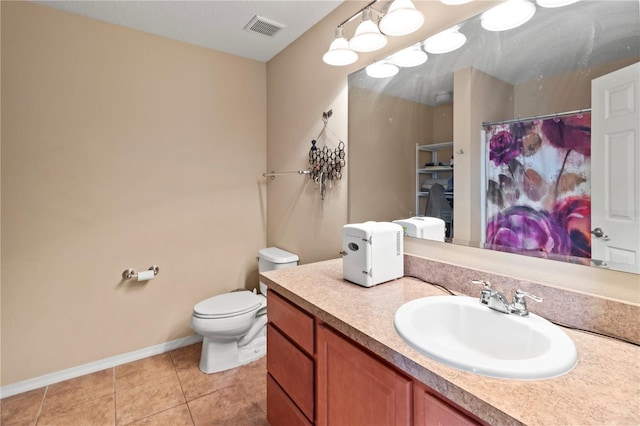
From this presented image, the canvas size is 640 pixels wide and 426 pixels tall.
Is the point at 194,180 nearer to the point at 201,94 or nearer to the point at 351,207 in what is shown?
the point at 201,94

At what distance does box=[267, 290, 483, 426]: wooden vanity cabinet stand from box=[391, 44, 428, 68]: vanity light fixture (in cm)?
127

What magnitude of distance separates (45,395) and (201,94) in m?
2.31

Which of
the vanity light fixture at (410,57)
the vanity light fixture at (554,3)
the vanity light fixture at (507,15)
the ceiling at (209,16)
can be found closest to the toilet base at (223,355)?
the vanity light fixture at (410,57)

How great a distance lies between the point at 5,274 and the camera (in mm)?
1831

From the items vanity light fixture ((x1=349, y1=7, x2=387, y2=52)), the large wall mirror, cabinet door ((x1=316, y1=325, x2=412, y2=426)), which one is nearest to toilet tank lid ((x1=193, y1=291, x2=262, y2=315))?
cabinet door ((x1=316, y1=325, x2=412, y2=426))

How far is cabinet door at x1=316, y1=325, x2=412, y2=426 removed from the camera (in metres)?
0.79

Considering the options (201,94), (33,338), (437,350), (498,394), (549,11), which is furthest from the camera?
(201,94)

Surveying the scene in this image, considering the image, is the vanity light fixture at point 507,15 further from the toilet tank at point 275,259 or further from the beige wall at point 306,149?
the toilet tank at point 275,259

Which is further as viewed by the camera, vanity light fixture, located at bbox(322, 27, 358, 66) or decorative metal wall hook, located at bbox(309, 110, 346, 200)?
decorative metal wall hook, located at bbox(309, 110, 346, 200)

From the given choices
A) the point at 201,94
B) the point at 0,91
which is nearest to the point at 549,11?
the point at 201,94

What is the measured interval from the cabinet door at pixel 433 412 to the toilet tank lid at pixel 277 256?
5.18 feet

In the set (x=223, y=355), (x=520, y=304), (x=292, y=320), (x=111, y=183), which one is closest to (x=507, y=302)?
(x=520, y=304)

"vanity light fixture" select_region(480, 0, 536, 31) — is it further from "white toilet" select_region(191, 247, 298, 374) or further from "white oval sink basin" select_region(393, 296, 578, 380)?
"white toilet" select_region(191, 247, 298, 374)

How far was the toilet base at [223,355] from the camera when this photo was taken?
2.05 meters
